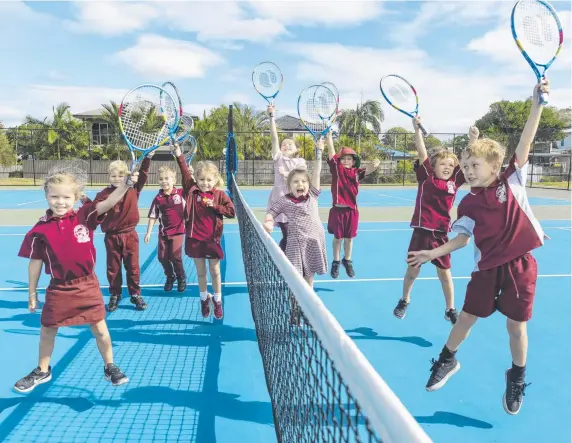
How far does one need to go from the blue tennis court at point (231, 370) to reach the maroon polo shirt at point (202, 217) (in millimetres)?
746

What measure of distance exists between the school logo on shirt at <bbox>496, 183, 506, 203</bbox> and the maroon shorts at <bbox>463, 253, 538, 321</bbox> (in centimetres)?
32

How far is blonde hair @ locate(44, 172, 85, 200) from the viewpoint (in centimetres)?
293

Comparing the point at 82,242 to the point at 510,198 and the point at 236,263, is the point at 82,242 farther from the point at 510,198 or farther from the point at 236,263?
the point at 236,263

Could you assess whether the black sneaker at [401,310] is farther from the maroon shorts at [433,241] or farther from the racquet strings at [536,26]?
the racquet strings at [536,26]

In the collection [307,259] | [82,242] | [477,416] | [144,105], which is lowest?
[477,416]

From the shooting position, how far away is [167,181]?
509cm

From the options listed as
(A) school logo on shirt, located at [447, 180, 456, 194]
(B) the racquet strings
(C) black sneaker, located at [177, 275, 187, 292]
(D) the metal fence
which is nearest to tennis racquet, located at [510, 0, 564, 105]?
(B) the racquet strings

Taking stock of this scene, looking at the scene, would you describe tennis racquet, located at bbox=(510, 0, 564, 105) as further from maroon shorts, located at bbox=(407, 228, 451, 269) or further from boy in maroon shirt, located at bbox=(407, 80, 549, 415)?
maroon shorts, located at bbox=(407, 228, 451, 269)

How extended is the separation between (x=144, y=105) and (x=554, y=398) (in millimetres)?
3300

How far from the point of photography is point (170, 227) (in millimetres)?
5188

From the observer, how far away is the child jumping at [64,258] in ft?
9.52

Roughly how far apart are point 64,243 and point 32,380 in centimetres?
85

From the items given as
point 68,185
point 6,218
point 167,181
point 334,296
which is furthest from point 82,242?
point 6,218

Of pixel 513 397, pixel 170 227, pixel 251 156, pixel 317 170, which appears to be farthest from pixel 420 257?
pixel 251 156
